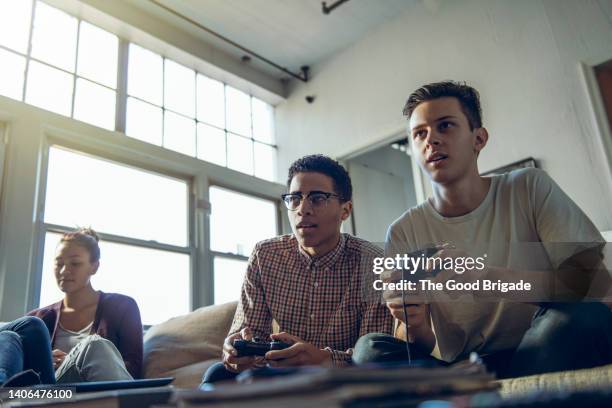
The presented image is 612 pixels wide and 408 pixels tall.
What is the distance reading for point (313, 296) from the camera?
4.45ft

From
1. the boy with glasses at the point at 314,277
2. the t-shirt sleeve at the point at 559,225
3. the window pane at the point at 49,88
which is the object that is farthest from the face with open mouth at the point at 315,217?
the window pane at the point at 49,88

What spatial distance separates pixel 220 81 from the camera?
3951 mm

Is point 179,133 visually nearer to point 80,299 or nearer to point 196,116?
point 196,116

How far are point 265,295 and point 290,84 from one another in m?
3.14

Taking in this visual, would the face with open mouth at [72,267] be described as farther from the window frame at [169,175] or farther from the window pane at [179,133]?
the window pane at [179,133]

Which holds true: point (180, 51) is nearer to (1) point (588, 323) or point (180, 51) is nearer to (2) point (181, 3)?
(2) point (181, 3)

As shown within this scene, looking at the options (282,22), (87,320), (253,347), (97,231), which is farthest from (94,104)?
(253,347)

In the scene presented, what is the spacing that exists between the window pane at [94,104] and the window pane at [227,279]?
43.9 inches

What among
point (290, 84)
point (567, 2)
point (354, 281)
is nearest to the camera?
point (354, 281)

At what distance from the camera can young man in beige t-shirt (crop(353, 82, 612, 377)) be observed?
2.56 ft

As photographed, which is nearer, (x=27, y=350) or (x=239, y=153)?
(x=27, y=350)

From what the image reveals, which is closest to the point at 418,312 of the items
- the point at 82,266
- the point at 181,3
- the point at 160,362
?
the point at 160,362

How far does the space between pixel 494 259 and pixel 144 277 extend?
7.77 feet

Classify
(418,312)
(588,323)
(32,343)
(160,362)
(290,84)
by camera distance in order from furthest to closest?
(290,84) → (160,362) → (32,343) → (418,312) → (588,323)
